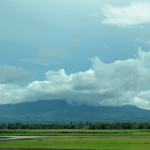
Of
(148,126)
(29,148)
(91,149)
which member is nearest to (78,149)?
(91,149)

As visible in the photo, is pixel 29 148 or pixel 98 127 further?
pixel 98 127

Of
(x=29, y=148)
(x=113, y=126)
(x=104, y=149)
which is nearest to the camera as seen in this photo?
(x=104, y=149)

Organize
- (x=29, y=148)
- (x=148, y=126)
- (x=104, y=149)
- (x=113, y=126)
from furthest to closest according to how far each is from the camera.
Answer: (x=113, y=126)
(x=148, y=126)
(x=29, y=148)
(x=104, y=149)

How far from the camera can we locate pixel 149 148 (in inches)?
2410

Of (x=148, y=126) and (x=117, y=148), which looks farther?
(x=148, y=126)

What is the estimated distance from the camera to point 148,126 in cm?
18038

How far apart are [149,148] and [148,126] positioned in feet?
406

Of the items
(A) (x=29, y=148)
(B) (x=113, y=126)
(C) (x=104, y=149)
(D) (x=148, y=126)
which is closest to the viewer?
(C) (x=104, y=149)

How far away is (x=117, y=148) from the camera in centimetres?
6222

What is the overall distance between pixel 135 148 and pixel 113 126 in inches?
5187

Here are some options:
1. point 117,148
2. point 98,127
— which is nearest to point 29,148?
point 117,148

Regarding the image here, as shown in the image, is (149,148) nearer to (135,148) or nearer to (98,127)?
(135,148)

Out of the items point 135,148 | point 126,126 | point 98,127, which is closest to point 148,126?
point 126,126

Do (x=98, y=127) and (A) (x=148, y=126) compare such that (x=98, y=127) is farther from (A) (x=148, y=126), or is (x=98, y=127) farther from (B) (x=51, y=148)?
(B) (x=51, y=148)
